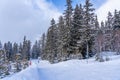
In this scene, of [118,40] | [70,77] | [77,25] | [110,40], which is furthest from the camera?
[110,40]

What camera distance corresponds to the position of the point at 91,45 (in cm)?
5000

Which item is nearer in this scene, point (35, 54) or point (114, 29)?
point (114, 29)

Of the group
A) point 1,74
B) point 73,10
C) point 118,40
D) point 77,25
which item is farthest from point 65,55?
point 118,40

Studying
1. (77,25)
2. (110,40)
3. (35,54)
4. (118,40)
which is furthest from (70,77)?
(35,54)

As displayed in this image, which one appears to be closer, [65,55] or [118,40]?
[65,55]

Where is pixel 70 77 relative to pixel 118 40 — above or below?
below

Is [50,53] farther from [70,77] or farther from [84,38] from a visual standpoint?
[70,77]

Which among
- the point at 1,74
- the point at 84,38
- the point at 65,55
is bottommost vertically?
the point at 1,74

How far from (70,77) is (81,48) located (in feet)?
108

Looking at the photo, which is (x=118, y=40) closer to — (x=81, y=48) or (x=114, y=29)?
(x=114, y=29)

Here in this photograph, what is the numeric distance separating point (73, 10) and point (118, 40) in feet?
76.2

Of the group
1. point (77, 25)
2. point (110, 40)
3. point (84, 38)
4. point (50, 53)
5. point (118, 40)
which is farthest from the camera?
point (110, 40)

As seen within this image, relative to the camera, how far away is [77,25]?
50.8 metres

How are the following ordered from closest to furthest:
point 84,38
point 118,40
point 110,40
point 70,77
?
point 70,77 < point 84,38 < point 118,40 < point 110,40
